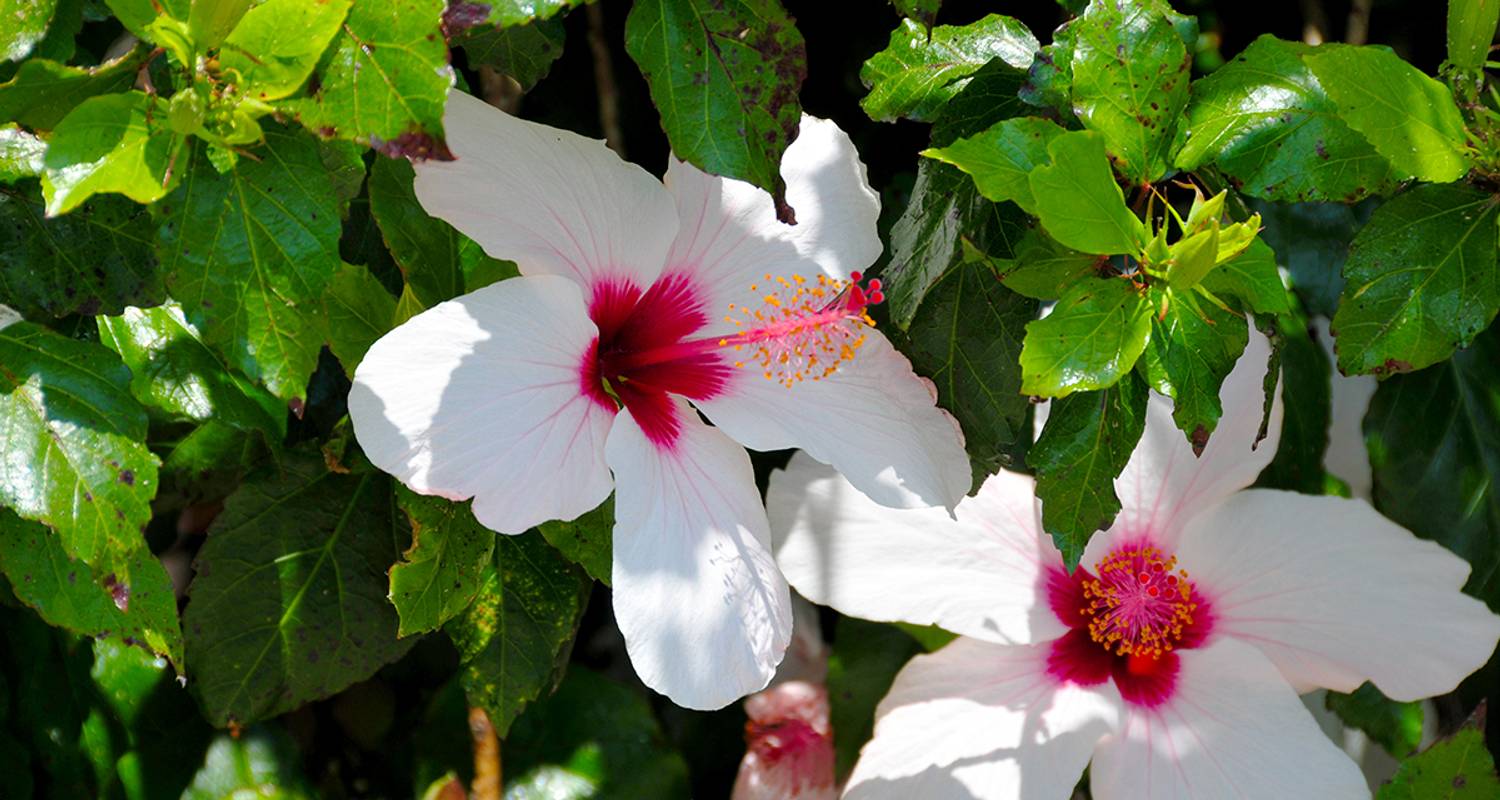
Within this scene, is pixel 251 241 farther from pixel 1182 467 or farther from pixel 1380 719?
pixel 1380 719

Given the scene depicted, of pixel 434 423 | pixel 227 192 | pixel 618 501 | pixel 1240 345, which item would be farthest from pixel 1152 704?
pixel 227 192

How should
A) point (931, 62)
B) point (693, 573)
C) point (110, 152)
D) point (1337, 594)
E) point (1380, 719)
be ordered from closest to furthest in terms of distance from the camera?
point (110, 152)
point (693, 573)
point (931, 62)
point (1337, 594)
point (1380, 719)

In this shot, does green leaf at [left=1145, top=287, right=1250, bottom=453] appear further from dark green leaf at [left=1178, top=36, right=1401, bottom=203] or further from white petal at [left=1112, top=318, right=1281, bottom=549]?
white petal at [left=1112, top=318, right=1281, bottom=549]

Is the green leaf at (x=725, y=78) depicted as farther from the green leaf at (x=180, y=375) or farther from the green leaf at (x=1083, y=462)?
the green leaf at (x=180, y=375)

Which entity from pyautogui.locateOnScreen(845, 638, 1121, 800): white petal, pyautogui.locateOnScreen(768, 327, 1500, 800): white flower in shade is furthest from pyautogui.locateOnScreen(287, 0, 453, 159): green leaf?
pyautogui.locateOnScreen(845, 638, 1121, 800): white petal

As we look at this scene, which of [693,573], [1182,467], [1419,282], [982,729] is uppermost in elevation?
[1419,282]

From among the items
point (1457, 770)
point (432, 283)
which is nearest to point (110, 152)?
point (432, 283)
